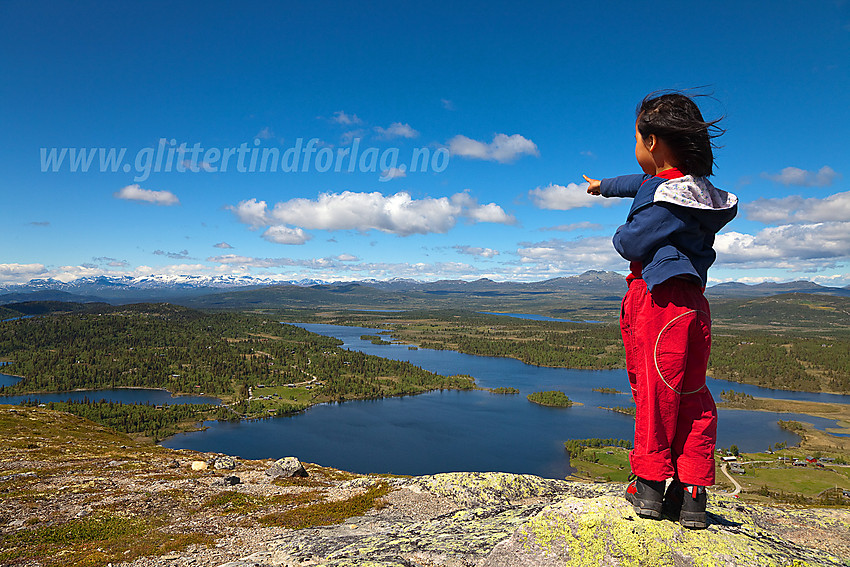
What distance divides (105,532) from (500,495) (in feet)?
24.0

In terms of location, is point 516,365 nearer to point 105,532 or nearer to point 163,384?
point 163,384

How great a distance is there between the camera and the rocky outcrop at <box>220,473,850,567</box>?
10.7ft

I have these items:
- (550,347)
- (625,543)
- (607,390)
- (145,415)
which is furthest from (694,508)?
(550,347)

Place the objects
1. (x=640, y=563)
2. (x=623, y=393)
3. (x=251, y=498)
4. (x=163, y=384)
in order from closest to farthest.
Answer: (x=640, y=563) → (x=251, y=498) → (x=623, y=393) → (x=163, y=384)

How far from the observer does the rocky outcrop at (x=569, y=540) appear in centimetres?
325

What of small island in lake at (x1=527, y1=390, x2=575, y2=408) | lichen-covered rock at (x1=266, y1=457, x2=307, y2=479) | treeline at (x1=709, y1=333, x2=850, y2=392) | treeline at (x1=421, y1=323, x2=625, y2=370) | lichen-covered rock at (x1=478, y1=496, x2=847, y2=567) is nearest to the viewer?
lichen-covered rock at (x1=478, y1=496, x2=847, y2=567)

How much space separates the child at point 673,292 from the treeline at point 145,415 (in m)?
82.7

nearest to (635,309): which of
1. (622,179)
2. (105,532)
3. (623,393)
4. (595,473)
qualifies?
(622,179)

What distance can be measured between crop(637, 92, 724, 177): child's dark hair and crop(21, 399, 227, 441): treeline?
274ft

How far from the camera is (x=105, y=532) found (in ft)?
25.9

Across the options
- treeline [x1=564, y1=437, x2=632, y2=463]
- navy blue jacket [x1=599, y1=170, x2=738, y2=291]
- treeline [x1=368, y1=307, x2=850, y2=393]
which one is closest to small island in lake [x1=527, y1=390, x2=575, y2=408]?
treeline [x1=564, y1=437, x2=632, y2=463]

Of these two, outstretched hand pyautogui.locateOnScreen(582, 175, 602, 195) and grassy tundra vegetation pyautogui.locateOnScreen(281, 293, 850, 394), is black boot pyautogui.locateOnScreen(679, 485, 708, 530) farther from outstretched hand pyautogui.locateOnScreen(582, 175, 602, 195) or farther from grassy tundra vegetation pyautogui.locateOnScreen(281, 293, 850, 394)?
grassy tundra vegetation pyautogui.locateOnScreen(281, 293, 850, 394)

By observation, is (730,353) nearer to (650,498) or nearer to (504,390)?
(504,390)

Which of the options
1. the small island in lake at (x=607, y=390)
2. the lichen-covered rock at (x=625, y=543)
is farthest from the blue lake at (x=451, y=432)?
the lichen-covered rock at (x=625, y=543)
